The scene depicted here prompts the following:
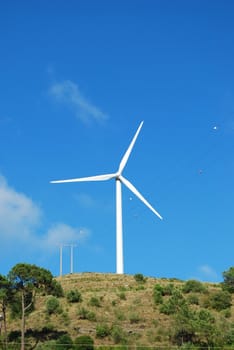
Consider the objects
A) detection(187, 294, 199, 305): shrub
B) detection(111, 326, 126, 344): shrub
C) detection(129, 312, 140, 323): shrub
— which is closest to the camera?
detection(111, 326, 126, 344): shrub

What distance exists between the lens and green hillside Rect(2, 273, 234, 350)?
65.5 metres

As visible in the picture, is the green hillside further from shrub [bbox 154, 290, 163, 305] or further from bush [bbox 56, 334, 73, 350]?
bush [bbox 56, 334, 73, 350]

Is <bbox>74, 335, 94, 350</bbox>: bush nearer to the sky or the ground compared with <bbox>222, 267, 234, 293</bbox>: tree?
nearer to the ground

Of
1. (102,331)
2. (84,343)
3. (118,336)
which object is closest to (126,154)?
(102,331)

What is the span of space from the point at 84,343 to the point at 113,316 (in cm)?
1374

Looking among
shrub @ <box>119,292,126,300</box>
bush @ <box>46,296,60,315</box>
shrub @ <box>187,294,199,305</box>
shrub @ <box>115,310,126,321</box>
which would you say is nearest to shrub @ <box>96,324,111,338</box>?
shrub @ <box>115,310,126,321</box>

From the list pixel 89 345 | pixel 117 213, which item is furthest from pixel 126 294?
pixel 89 345

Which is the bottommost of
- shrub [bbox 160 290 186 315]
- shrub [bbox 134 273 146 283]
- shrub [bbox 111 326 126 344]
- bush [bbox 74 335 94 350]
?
bush [bbox 74 335 94 350]

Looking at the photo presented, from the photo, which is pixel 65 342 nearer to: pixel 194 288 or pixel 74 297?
pixel 74 297

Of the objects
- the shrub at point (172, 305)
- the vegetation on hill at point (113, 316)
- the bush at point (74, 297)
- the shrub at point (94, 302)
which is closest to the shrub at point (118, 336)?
the vegetation on hill at point (113, 316)

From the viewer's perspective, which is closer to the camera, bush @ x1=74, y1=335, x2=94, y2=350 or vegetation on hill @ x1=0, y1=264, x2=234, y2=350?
bush @ x1=74, y1=335, x2=94, y2=350

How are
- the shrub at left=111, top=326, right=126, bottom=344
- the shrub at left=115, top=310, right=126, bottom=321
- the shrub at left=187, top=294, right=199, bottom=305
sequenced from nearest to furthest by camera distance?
1. the shrub at left=111, top=326, right=126, bottom=344
2. the shrub at left=115, top=310, right=126, bottom=321
3. the shrub at left=187, top=294, right=199, bottom=305

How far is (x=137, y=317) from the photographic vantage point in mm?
73250

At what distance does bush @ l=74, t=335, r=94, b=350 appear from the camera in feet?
198
